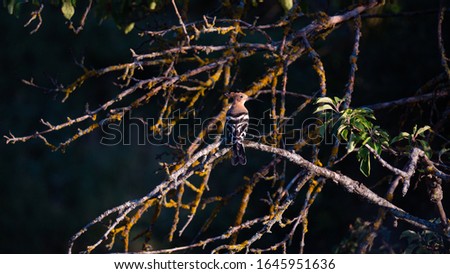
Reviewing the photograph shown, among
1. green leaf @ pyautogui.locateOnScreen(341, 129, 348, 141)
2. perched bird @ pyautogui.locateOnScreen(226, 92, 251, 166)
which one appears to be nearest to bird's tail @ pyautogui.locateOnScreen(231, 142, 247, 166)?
perched bird @ pyautogui.locateOnScreen(226, 92, 251, 166)

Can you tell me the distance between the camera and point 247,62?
1120cm

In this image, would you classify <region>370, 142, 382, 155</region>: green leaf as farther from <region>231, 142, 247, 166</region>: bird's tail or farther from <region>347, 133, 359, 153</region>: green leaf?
<region>231, 142, 247, 166</region>: bird's tail

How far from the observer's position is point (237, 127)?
614 centimetres

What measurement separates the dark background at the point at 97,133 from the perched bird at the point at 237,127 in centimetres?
84

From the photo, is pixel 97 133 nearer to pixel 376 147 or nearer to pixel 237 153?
pixel 237 153

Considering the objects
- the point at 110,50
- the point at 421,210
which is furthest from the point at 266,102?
the point at 110,50

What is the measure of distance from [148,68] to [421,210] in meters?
7.15

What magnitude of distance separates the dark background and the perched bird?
845 millimetres

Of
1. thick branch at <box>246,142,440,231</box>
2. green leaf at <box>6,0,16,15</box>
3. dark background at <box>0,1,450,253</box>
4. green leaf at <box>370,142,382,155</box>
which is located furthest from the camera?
dark background at <box>0,1,450,253</box>

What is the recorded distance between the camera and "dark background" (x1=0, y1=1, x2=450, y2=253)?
8.14 meters

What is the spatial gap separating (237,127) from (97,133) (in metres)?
8.95

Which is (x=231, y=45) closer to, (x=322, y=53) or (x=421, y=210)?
(x=322, y=53)

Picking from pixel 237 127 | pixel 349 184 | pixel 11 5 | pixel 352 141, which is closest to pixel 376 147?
pixel 352 141

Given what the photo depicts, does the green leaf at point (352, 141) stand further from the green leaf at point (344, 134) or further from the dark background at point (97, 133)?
the dark background at point (97, 133)
